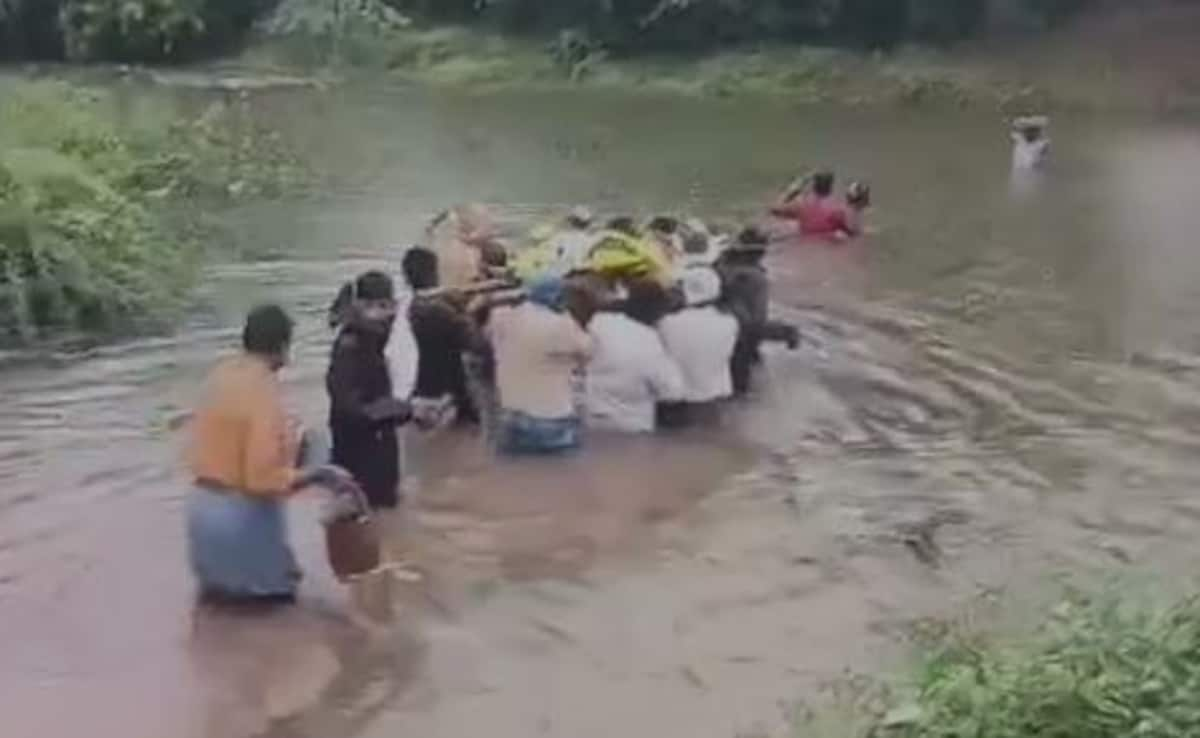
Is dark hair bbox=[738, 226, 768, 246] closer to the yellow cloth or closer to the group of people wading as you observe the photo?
the group of people wading

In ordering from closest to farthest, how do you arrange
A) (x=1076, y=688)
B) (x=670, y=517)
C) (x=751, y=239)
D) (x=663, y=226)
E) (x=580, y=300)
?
(x=1076, y=688)
(x=670, y=517)
(x=580, y=300)
(x=751, y=239)
(x=663, y=226)

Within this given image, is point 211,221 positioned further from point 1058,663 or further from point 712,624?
point 1058,663

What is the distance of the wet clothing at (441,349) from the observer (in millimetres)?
13008

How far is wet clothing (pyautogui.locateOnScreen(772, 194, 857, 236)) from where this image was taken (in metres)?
20.2

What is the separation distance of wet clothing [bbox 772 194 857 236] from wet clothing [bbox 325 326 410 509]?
9.25 metres

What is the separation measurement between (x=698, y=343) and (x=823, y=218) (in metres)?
6.90

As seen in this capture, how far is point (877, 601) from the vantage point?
10.5 m

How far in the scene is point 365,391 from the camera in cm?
1130

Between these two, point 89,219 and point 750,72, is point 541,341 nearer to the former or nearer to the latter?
point 89,219

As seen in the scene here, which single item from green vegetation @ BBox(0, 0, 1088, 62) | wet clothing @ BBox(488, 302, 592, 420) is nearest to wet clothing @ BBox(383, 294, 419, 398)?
wet clothing @ BBox(488, 302, 592, 420)

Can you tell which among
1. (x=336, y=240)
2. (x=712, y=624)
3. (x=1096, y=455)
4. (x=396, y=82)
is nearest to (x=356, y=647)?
(x=712, y=624)

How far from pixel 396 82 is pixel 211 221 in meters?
18.0

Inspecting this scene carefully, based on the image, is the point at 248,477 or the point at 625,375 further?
the point at 625,375

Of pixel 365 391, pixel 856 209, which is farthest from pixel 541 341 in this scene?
pixel 856 209
